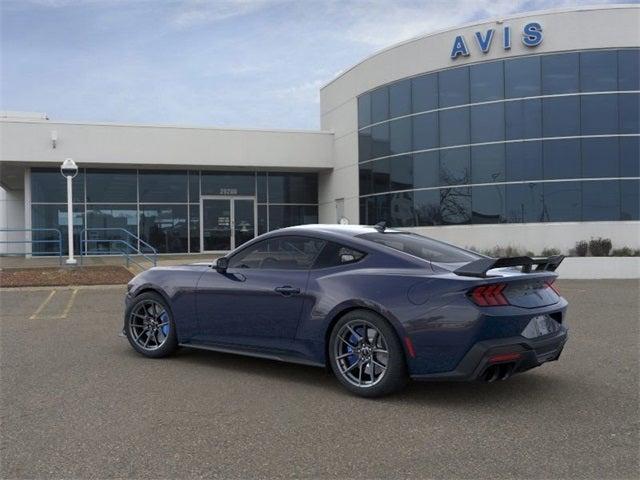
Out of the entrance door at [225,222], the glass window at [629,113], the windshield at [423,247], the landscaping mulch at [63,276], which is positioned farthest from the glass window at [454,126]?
the windshield at [423,247]

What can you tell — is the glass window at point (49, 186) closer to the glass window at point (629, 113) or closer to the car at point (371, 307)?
the glass window at point (629, 113)

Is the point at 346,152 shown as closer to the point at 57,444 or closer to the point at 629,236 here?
the point at 629,236

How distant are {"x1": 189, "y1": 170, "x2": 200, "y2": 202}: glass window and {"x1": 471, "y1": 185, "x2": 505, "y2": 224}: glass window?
11539 mm

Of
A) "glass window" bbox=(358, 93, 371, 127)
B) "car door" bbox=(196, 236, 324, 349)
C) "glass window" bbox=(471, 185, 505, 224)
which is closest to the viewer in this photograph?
"car door" bbox=(196, 236, 324, 349)

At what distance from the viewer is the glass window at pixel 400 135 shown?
24147 millimetres

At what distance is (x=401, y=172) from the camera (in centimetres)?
2436

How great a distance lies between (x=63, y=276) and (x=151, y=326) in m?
10.00

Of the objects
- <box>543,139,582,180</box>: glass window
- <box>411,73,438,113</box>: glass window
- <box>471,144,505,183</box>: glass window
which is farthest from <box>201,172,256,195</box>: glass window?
<box>543,139,582,180</box>: glass window

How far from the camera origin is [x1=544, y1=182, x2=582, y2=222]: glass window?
68.7 ft

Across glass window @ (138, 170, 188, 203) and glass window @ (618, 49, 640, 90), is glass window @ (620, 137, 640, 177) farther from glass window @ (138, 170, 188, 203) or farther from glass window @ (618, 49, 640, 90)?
glass window @ (138, 170, 188, 203)

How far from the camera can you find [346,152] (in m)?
27.2

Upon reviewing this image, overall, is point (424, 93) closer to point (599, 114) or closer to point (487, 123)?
point (487, 123)

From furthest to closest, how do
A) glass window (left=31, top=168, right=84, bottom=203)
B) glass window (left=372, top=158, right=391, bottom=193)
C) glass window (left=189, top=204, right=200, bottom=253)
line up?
glass window (left=189, top=204, right=200, bottom=253)
glass window (left=31, top=168, right=84, bottom=203)
glass window (left=372, top=158, right=391, bottom=193)

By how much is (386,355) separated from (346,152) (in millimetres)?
22479
